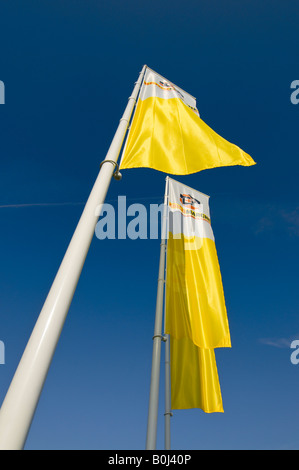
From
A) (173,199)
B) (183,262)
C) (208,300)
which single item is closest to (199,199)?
(173,199)

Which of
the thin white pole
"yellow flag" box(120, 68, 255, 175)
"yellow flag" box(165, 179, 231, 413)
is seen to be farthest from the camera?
"yellow flag" box(165, 179, 231, 413)

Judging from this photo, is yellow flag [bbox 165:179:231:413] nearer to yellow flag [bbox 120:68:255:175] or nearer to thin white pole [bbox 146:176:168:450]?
thin white pole [bbox 146:176:168:450]

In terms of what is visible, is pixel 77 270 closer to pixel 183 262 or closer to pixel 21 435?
pixel 21 435

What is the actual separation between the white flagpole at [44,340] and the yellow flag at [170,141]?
1.95m

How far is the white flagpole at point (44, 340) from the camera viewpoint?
248 centimetres

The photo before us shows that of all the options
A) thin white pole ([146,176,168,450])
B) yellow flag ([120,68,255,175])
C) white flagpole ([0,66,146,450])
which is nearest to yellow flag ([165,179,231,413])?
thin white pole ([146,176,168,450])

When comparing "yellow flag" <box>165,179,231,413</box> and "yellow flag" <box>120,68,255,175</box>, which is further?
Result: "yellow flag" <box>165,179,231,413</box>

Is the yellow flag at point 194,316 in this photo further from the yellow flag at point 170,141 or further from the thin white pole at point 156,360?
the yellow flag at point 170,141

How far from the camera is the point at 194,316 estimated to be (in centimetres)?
795

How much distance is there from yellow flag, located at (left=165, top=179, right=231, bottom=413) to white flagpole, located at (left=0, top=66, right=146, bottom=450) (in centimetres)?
471

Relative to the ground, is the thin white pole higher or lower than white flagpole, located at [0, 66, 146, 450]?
higher

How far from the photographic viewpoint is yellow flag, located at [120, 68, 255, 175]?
608 centimetres

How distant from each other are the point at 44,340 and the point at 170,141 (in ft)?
15.6

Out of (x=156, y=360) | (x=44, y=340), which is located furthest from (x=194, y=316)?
(x=44, y=340)
